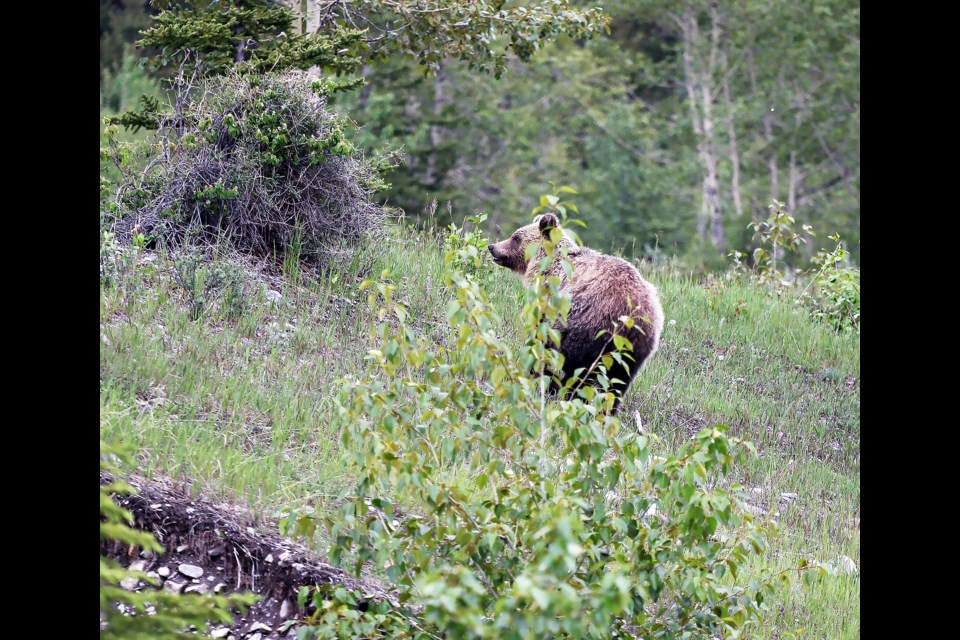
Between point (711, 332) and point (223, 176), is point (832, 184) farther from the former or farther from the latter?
point (223, 176)

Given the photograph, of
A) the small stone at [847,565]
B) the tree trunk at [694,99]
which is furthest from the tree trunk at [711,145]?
the small stone at [847,565]

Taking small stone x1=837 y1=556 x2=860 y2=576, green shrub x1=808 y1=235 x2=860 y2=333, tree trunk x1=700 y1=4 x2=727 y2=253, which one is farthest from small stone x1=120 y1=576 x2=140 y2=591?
tree trunk x1=700 y1=4 x2=727 y2=253

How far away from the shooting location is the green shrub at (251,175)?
8.18 meters

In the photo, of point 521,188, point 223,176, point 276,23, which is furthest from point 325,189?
point 521,188

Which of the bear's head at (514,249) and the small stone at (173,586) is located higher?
the bear's head at (514,249)

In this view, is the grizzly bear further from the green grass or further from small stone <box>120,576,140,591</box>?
small stone <box>120,576,140,591</box>

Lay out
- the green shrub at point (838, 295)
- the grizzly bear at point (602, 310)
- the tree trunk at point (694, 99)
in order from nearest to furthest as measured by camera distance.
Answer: the grizzly bear at point (602, 310), the green shrub at point (838, 295), the tree trunk at point (694, 99)

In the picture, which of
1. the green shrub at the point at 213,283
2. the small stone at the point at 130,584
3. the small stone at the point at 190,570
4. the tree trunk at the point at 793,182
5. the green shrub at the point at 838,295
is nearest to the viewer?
the small stone at the point at 130,584

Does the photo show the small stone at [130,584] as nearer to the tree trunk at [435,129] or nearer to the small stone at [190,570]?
the small stone at [190,570]

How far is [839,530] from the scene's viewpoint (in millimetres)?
6441

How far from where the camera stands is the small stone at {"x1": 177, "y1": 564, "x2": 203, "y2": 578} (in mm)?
4566

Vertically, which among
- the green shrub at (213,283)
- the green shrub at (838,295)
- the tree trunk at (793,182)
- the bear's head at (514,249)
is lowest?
the tree trunk at (793,182)

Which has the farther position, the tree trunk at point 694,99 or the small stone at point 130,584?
the tree trunk at point 694,99

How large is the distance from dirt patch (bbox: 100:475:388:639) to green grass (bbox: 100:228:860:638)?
149mm
